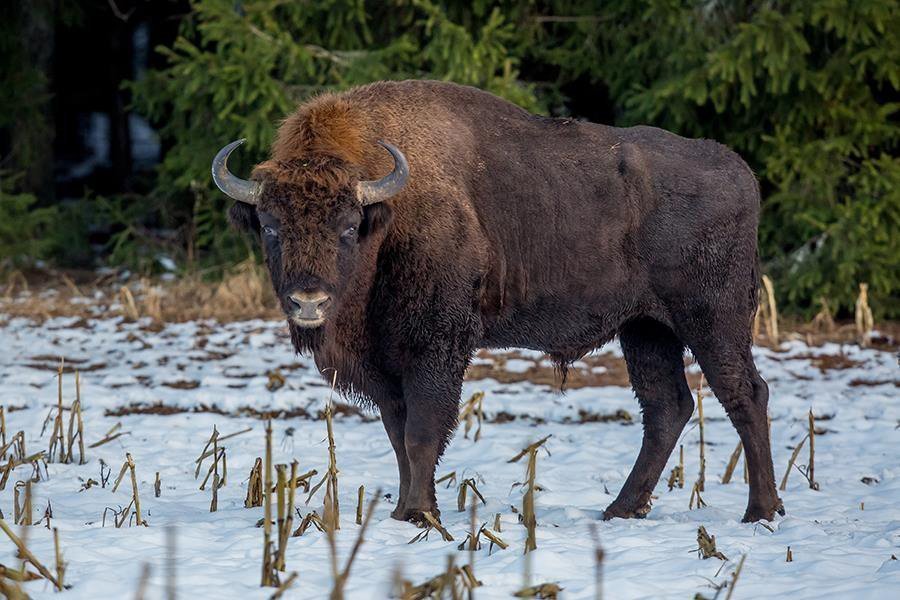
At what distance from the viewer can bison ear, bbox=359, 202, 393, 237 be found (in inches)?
255

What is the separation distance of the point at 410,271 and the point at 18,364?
5.88m

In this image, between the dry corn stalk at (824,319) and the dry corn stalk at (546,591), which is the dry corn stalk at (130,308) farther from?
the dry corn stalk at (546,591)

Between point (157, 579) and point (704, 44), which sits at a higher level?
point (704, 44)

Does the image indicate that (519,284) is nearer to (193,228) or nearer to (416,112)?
(416,112)

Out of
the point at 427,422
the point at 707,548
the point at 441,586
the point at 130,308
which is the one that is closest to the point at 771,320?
the point at 427,422

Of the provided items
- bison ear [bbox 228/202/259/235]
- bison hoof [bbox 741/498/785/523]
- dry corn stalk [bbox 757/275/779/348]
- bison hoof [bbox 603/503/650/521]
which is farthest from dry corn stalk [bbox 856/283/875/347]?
bison ear [bbox 228/202/259/235]

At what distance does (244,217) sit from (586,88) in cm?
1076

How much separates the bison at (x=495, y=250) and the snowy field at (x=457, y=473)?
0.64 metres

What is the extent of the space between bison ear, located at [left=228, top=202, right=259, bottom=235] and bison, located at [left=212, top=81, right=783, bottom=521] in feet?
0.05

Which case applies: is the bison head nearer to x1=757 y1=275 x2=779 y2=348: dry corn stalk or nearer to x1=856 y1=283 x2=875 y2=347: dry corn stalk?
x1=757 y1=275 x2=779 y2=348: dry corn stalk

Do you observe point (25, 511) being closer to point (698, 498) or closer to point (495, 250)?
point (495, 250)

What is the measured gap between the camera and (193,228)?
16.9m

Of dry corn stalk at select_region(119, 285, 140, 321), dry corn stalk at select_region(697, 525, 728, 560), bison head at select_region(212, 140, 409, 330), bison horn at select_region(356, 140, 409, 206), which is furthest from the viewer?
dry corn stalk at select_region(119, 285, 140, 321)

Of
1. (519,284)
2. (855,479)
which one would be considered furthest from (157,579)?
(855,479)
